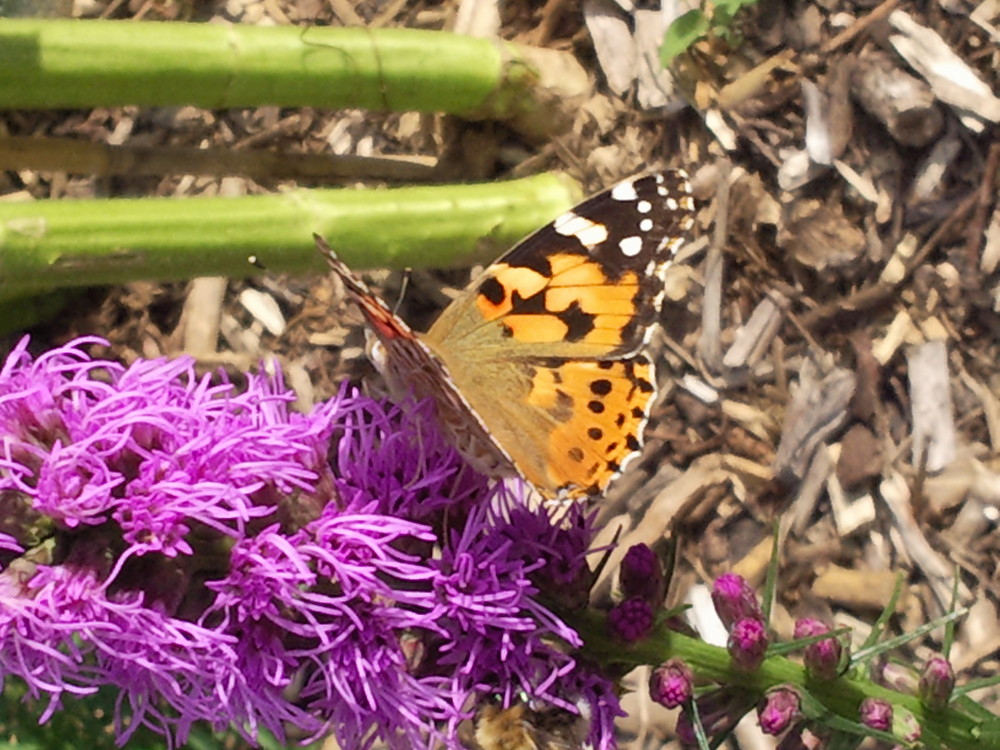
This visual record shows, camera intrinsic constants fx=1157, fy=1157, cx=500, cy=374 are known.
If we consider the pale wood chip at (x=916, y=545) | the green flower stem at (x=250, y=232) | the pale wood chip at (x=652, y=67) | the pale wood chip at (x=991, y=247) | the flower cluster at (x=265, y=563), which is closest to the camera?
the flower cluster at (x=265, y=563)

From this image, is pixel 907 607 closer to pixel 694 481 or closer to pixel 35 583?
pixel 694 481

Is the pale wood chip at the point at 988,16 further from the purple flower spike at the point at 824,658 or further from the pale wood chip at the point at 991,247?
the purple flower spike at the point at 824,658

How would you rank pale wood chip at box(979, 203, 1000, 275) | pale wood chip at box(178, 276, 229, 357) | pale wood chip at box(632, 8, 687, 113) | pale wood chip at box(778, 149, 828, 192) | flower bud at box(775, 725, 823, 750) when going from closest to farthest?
1. flower bud at box(775, 725, 823, 750)
2. pale wood chip at box(979, 203, 1000, 275)
3. pale wood chip at box(778, 149, 828, 192)
4. pale wood chip at box(632, 8, 687, 113)
5. pale wood chip at box(178, 276, 229, 357)

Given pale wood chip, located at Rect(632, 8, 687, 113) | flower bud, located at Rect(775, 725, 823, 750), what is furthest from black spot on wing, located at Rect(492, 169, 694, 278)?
pale wood chip, located at Rect(632, 8, 687, 113)

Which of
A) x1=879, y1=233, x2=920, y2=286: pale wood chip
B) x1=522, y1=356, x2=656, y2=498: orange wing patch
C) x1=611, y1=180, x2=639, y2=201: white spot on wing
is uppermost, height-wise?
x1=611, y1=180, x2=639, y2=201: white spot on wing

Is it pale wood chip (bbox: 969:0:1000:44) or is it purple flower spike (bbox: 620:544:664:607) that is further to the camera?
pale wood chip (bbox: 969:0:1000:44)

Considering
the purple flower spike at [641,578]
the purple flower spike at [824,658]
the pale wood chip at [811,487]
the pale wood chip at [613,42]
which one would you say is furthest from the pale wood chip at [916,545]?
the pale wood chip at [613,42]

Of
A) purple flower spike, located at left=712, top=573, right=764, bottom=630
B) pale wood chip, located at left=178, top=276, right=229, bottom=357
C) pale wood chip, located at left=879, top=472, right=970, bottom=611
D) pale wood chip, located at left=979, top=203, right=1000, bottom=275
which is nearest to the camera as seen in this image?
purple flower spike, located at left=712, top=573, right=764, bottom=630

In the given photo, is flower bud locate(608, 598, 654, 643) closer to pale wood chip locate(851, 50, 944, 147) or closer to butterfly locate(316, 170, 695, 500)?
butterfly locate(316, 170, 695, 500)
